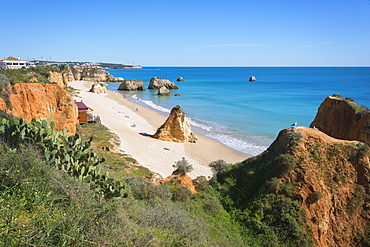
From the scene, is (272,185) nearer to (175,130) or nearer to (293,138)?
(293,138)

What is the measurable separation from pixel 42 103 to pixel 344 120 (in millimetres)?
22428

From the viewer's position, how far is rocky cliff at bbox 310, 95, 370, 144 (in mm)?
18344

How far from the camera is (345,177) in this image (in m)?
11.0

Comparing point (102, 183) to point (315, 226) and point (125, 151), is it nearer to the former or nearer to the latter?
point (315, 226)

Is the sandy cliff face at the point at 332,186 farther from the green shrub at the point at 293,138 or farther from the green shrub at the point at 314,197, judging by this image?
the green shrub at the point at 293,138

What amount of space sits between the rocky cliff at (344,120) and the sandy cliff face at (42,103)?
2009 cm

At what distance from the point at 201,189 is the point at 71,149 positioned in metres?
6.68

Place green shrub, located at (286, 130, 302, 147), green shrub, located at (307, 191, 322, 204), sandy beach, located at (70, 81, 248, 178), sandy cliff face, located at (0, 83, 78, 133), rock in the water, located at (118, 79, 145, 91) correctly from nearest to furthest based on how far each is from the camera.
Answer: green shrub, located at (307, 191, 322, 204) → green shrub, located at (286, 130, 302, 147) → sandy cliff face, located at (0, 83, 78, 133) → sandy beach, located at (70, 81, 248, 178) → rock in the water, located at (118, 79, 145, 91)

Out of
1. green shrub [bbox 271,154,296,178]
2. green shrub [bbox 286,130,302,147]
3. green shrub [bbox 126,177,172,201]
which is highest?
green shrub [bbox 286,130,302,147]

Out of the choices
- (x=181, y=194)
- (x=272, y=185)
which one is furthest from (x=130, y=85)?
(x=272, y=185)

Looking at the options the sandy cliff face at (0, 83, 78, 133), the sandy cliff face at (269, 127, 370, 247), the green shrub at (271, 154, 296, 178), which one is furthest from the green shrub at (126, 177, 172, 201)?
the sandy cliff face at (0, 83, 78, 133)

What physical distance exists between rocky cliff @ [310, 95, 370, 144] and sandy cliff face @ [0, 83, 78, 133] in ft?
65.9

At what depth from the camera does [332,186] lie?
10.8 m

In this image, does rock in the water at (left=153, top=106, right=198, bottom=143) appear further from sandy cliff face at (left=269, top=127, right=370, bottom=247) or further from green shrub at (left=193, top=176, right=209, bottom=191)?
sandy cliff face at (left=269, top=127, right=370, bottom=247)
